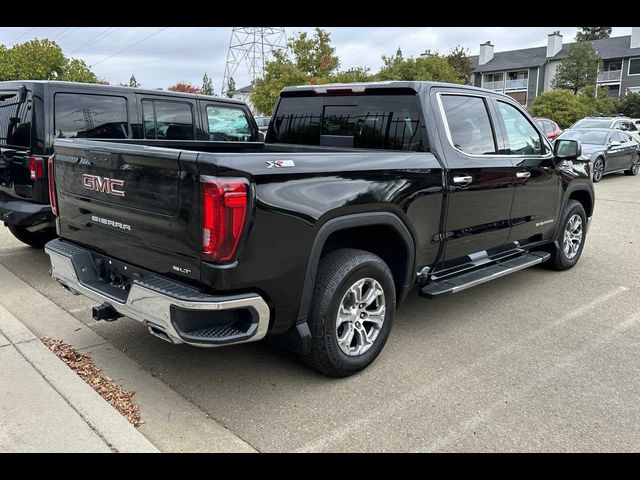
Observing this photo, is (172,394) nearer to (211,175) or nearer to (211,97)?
(211,175)

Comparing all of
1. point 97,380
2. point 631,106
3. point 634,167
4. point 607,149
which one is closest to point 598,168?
point 607,149

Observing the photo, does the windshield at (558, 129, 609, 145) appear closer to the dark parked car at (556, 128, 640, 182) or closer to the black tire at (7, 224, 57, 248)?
the dark parked car at (556, 128, 640, 182)

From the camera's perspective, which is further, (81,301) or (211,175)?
(81,301)

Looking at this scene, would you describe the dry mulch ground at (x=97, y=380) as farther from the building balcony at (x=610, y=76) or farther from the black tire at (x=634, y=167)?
the building balcony at (x=610, y=76)

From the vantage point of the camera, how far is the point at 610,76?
5297 cm

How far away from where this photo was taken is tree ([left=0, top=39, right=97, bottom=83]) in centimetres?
2422

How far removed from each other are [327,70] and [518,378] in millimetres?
33050

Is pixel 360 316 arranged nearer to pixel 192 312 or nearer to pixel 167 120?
pixel 192 312

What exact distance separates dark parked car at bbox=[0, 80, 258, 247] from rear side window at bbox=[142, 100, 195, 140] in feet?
0.04

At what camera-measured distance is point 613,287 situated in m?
5.94

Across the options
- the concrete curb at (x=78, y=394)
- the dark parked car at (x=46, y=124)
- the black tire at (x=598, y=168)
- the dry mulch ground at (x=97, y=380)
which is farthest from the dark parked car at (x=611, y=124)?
the concrete curb at (x=78, y=394)

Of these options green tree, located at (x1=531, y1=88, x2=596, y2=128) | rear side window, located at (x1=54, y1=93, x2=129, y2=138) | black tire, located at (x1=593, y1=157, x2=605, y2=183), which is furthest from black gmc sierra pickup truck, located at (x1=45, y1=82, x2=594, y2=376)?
green tree, located at (x1=531, y1=88, x2=596, y2=128)
